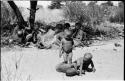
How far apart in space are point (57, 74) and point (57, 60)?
1420 mm

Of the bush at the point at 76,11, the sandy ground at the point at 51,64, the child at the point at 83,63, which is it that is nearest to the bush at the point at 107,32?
the bush at the point at 76,11

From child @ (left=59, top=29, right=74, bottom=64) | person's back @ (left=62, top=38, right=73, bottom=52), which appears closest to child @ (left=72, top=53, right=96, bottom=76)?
child @ (left=59, top=29, right=74, bottom=64)

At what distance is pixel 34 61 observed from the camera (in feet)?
27.7

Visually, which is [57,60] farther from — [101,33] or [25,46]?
[101,33]

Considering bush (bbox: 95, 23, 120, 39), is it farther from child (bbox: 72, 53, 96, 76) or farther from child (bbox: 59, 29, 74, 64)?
child (bbox: 72, 53, 96, 76)

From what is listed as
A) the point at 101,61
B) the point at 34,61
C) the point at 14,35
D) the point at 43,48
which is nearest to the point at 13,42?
the point at 14,35

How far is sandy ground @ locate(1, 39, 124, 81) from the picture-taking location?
6.81 m

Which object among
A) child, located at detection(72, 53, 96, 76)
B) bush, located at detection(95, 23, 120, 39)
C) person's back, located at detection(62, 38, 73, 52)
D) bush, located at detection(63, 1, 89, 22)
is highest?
person's back, located at detection(62, 38, 73, 52)

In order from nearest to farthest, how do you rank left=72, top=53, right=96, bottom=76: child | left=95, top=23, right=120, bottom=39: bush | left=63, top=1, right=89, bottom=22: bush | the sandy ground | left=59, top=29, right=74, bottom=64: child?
the sandy ground < left=72, top=53, right=96, bottom=76: child < left=59, top=29, right=74, bottom=64: child < left=95, top=23, right=120, bottom=39: bush < left=63, top=1, right=89, bottom=22: bush

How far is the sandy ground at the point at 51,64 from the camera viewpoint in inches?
268

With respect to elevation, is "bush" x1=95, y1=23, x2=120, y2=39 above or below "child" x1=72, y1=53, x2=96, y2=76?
below

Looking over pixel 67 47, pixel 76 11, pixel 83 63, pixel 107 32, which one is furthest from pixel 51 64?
pixel 76 11

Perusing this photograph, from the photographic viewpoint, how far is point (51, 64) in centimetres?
806

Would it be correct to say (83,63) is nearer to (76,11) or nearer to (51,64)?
(51,64)
